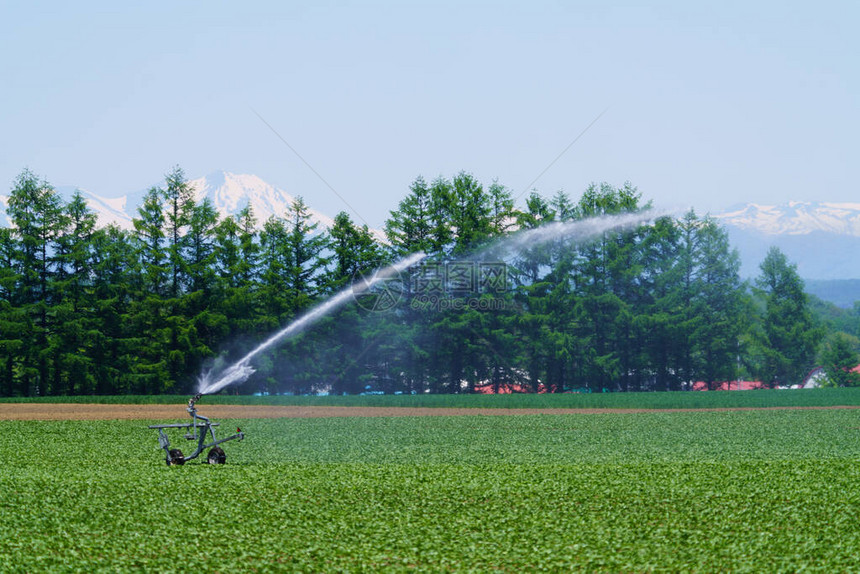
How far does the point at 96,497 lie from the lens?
1611 centimetres

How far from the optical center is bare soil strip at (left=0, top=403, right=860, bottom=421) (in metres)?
43.5

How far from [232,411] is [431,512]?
35.5 m

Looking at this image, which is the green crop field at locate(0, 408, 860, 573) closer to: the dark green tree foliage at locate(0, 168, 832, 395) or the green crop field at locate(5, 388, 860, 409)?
the green crop field at locate(5, 388, 860, 409)

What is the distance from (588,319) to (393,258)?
17851 mm

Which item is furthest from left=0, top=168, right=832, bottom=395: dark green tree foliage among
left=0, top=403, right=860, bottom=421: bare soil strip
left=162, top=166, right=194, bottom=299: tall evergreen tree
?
left=0, top=403, right=860, bottom=421: bare soil strip

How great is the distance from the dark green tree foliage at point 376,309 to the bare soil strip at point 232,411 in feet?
Answer: 41.9

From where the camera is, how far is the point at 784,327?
82.3 metres

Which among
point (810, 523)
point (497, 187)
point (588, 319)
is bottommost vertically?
point (810, 523)

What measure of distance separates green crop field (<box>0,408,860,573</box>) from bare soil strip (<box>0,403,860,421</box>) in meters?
18.9

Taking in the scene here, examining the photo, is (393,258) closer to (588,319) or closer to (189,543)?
(588,319)

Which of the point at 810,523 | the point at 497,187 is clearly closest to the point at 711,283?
the point at 497,187

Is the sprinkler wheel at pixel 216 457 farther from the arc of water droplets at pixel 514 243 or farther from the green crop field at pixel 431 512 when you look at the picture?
the arc of water droplets at pixel 514 243

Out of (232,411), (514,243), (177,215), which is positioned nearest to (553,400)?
(232,411)

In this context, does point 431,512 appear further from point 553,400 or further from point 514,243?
point 514,243
